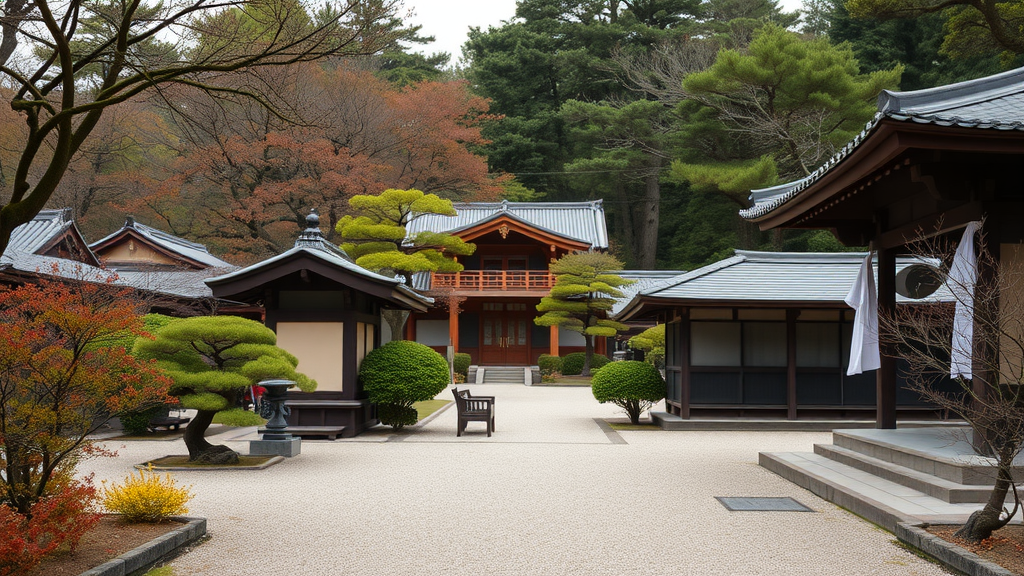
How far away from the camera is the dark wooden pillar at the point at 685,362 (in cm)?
1529

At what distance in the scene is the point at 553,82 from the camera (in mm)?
43250

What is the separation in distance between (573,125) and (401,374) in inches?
1166

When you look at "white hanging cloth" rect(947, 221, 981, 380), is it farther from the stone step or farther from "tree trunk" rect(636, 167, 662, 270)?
"tree trunk" rect(636, 167, 662, 270)

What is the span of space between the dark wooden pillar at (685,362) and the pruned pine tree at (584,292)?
11686 mm

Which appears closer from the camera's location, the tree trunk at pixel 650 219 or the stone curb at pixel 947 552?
the stone curb at pixel 947 552

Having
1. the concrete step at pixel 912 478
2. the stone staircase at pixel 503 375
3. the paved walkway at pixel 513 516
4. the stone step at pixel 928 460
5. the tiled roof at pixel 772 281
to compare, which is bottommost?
the stone staircase at pixel 503 375

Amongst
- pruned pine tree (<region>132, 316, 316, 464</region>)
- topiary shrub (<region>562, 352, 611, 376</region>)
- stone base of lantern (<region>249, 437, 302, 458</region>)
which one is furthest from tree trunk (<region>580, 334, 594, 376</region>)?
pruned pine tree (<region>132, 316, 316, 464</region>)

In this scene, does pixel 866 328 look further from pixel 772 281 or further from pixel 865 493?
pixel 772 281

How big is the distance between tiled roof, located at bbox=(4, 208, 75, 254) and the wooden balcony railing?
1589 cm

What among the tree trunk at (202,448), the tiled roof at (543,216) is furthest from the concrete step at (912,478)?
the tiled roof at (543,216)

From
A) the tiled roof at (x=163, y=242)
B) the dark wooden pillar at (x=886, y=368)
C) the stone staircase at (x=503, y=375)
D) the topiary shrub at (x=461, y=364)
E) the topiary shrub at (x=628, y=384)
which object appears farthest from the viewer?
the stone staircase at (x=503, y=375)

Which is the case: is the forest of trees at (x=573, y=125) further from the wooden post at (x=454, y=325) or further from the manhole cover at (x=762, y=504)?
the manhole cover at (x=762, y=504)

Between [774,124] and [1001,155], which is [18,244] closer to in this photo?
[1001,155]

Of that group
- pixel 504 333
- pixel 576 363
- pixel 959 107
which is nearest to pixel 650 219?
pixel 504 333
